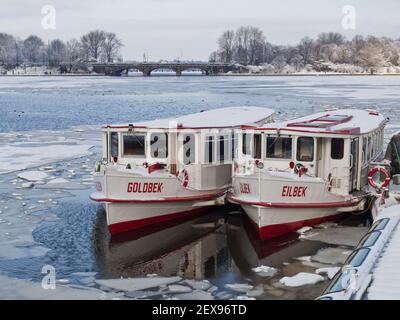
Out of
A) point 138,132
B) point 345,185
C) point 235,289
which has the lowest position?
point 235,289

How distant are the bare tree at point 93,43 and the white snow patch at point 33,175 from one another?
147170mm

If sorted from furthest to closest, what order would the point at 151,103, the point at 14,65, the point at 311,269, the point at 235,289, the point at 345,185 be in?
the point at 14,65 → the point at 151,103 → the point at 345,185 → the point at 311,269 → the point at 235,289

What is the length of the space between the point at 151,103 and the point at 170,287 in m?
48.5

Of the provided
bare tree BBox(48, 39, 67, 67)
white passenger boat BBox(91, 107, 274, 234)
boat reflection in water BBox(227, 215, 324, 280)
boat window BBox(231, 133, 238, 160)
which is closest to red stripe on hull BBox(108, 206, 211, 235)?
white passenger boat BBox(91, 107, 274, 234)

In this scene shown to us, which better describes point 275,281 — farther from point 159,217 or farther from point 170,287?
point 159,217

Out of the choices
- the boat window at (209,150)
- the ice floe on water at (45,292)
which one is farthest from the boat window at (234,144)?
the ice floe on water at (45,292)

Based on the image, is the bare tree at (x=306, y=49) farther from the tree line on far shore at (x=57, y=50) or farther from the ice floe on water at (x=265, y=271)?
the ice floe on water at (x=265, y=271)

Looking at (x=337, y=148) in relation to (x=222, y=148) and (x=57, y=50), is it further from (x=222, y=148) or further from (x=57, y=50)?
(x=57, y=50)

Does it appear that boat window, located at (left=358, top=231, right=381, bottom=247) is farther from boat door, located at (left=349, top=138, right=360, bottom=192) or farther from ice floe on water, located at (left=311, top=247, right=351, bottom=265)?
boat door, located at (left=349, top=138, right=360, bottom=192)

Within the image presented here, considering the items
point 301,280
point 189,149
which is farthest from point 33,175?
point 301,280

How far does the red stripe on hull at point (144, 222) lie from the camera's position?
53.6 ft

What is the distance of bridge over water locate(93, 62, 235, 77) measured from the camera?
14500cm

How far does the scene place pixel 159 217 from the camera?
17219mm
